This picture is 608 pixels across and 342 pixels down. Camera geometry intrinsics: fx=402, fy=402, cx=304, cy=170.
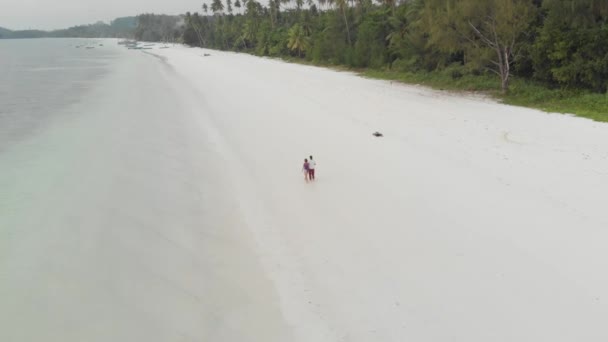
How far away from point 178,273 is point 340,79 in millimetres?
33996

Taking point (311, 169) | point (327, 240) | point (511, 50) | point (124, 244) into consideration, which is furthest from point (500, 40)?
point (124, 244)

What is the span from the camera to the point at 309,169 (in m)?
14.1

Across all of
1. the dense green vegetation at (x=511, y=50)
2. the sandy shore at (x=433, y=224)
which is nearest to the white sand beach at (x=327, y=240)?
the sandy shore at (x=433, y=224)

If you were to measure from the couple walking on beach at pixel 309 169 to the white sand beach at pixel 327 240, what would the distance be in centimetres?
35

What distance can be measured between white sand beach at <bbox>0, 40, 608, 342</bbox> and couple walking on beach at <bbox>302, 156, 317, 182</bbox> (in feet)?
1.16

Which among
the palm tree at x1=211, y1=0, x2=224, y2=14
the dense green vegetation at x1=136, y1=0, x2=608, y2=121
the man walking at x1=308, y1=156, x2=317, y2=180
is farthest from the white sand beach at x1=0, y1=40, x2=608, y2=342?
the palm tree at x1=211, y1=0, x2=224, y2=14

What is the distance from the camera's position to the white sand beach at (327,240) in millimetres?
7750

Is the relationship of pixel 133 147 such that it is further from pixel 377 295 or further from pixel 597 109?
pixel 597 109

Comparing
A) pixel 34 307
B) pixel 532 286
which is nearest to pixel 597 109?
pixel 532 286

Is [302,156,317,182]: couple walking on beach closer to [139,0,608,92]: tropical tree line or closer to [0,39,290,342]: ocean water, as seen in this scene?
[0,39,290,342]: ocean water

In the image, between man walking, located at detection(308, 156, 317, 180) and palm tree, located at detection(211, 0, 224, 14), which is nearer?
man walking, located at detection(308, 156, 317, 180)

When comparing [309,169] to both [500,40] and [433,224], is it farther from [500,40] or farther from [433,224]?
[500,40]

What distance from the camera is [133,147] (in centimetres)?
2028

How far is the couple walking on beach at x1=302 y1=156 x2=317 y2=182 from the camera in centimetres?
1398
